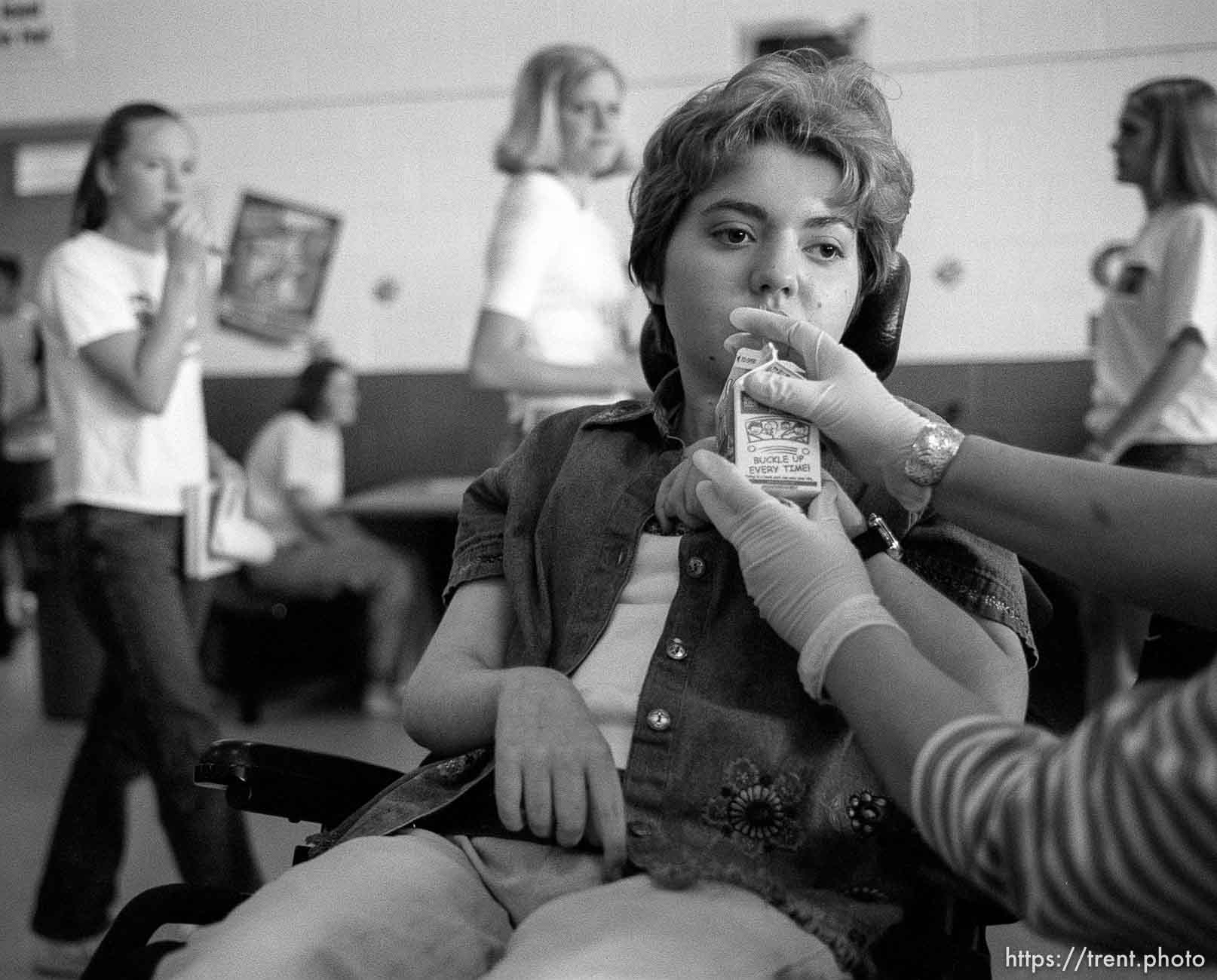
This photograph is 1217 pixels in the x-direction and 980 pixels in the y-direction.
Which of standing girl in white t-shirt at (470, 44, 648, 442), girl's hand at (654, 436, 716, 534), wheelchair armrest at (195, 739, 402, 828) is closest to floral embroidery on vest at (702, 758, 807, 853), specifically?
girl's hand at (654, 436, 716, 534)

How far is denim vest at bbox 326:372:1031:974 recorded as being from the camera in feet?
3.09

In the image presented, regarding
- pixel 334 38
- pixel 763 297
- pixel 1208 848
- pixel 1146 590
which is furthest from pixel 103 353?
pixel 334 38

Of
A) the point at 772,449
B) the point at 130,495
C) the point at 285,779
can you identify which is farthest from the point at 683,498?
the point at 130,495

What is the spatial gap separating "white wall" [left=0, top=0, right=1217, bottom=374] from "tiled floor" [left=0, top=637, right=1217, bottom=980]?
5.23ft

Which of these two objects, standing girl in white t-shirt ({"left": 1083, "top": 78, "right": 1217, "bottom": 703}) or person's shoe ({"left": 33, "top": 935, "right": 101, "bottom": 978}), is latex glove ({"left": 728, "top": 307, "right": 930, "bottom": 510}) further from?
person's shoe ({"left": 33, "top": 935, "right": 101, "bottom": 978})

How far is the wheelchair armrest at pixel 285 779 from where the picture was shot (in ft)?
3.50

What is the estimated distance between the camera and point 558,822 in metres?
0.95

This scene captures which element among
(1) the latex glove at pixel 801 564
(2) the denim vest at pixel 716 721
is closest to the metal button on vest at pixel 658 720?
(2) the denim vest at pixel 716 721

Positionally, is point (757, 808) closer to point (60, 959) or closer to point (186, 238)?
point (186, 238)

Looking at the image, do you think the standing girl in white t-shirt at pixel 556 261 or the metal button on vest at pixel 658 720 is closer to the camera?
the metal button on vest at pixel 658 720

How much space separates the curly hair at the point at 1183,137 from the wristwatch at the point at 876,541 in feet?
5.55

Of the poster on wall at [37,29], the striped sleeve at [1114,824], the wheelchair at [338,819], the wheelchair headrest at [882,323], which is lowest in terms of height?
the wheelchair at [338,819]

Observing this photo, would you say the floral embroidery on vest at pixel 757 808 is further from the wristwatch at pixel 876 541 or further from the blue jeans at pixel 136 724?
the blue jeans at pixel 136 724

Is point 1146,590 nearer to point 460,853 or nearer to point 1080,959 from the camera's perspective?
point 460,853
